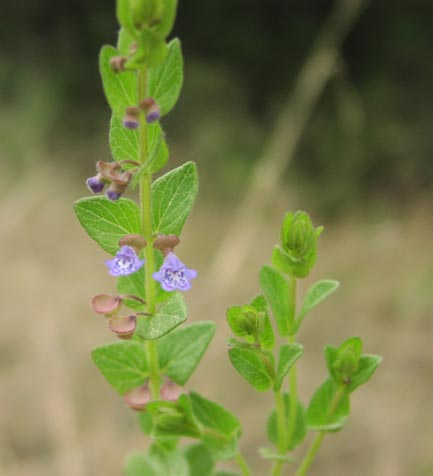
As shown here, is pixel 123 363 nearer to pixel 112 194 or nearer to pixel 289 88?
pixel 112 194

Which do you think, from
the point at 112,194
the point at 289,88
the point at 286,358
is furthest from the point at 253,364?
the point at 289,88

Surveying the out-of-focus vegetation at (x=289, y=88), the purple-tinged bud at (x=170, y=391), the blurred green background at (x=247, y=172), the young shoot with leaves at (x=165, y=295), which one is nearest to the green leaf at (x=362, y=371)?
the young shoot with leaves at (x=165, y=295)

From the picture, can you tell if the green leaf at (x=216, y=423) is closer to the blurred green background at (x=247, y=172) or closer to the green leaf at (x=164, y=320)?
the green leaf at (x=164, y=320)

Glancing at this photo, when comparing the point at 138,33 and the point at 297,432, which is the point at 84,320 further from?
the point at 138,33

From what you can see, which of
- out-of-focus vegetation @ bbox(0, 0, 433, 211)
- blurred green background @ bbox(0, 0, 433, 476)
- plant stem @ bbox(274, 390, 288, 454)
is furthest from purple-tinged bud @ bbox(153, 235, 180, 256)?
out-of-focus vegetation @ bbox(0, 0, 433, 211)

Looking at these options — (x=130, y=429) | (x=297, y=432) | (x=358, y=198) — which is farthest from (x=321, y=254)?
(x=297, y=432)
